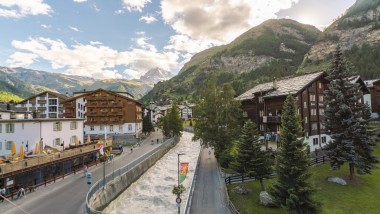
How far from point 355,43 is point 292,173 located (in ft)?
680

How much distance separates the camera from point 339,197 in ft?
63.2

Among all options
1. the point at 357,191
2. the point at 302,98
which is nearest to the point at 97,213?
the point at 357,191

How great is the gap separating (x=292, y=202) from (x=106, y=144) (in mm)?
37730

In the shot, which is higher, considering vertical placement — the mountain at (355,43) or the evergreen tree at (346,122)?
the mountain at (355,43)

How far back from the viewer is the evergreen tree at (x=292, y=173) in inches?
603

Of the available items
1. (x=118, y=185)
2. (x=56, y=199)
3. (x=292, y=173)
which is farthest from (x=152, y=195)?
(x=292, y=173)

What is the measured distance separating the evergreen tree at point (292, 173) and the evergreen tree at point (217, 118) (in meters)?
15.0

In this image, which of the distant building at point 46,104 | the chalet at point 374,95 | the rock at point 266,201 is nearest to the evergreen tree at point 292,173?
the rock at point 266,201

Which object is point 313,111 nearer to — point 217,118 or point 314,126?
point 314,126

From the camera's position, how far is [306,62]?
17938cm

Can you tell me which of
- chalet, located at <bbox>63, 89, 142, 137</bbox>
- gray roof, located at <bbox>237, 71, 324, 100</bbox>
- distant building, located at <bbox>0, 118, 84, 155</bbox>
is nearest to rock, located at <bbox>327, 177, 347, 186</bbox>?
gray roof, located at <bbox>237, 71, 324, 100</bbox>

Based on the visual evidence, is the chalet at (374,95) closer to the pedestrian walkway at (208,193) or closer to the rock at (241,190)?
the pedestrian walkway at (208,193)

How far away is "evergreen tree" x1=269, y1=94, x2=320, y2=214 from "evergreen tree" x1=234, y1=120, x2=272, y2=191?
483 cm

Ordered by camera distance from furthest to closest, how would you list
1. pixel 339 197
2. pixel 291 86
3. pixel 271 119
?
pixel 291 86
pixel 271 119
pixel 339 197
